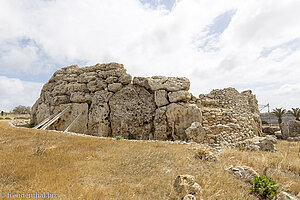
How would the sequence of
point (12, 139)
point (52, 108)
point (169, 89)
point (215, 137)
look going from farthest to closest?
point (52, 108), point (169, 89), point (215, 137), point (12, 139)

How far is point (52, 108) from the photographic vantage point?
1596cm

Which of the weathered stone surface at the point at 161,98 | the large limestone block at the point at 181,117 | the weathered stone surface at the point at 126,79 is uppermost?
the weathered stone surface at the point at 126,79

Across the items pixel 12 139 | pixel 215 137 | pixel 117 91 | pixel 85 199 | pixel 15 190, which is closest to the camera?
pixel 85 199

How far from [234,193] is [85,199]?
316cm

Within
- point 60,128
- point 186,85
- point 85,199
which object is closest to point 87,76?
point 60,128

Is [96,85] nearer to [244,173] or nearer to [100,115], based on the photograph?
[100,115]

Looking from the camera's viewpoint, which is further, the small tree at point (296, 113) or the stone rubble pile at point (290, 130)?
the small tree at point (296, 113)

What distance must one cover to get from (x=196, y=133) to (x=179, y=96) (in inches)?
123

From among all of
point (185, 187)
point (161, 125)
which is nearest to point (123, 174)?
point (185, 187)

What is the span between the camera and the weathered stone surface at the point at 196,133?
10.5m

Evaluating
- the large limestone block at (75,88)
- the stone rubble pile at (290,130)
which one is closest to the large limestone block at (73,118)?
the large limestone block at (75,88)

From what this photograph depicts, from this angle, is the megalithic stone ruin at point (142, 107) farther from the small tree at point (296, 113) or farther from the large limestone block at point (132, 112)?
A: the small tree at point (296, 113)

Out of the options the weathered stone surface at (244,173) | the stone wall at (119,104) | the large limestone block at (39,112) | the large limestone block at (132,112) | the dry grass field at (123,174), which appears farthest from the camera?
the large limestone block at (39,112)

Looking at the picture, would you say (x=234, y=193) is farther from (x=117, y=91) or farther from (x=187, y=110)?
(x=117, y=91)
